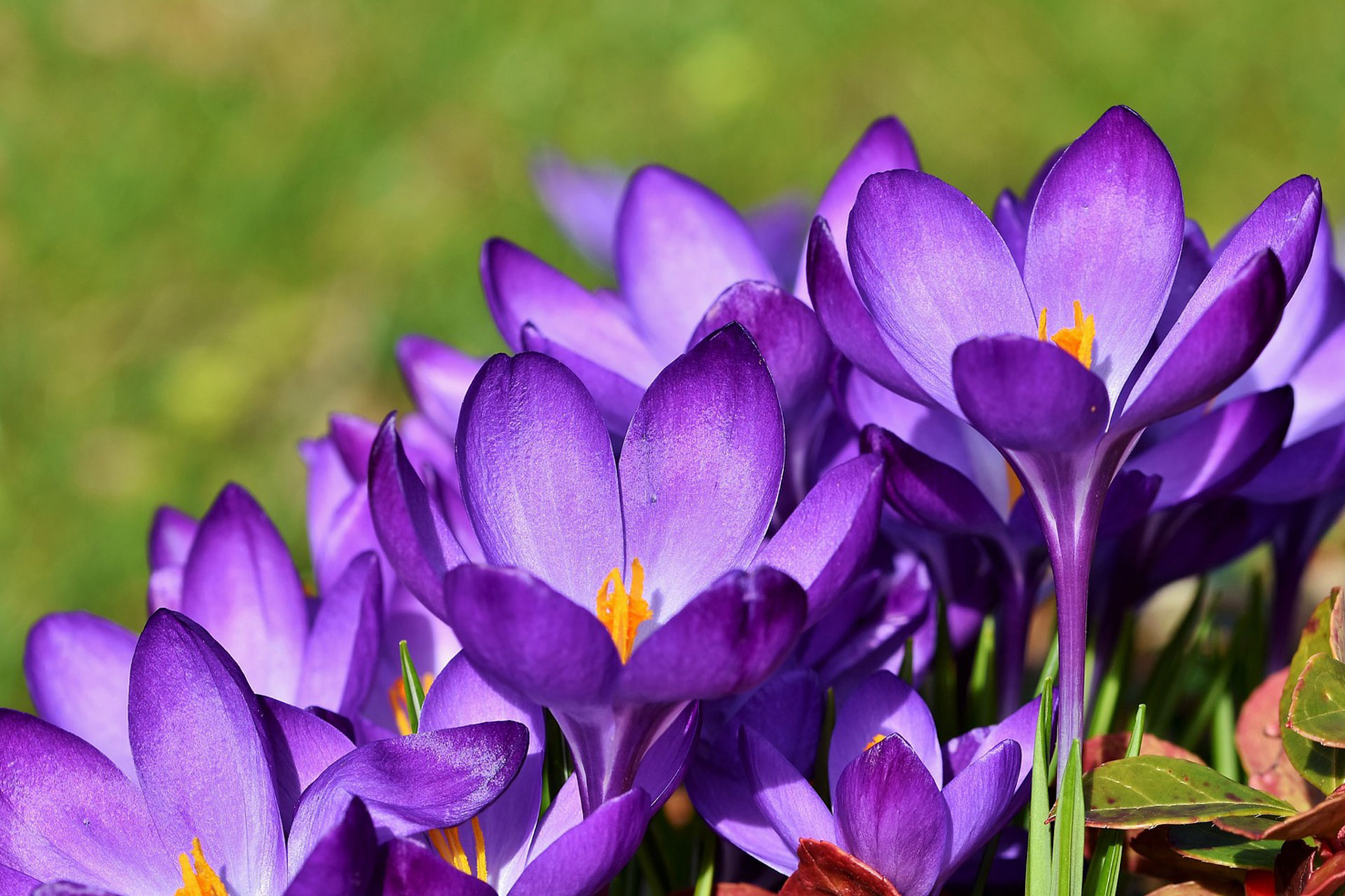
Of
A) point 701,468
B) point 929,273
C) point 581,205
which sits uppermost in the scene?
point 581,205

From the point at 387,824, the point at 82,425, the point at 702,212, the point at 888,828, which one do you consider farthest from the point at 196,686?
the point at 82,425

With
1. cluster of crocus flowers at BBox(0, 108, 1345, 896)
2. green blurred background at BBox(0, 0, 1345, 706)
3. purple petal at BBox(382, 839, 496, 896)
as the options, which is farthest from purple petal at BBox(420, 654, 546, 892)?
green blurred background at BBox(0, 0, 1345, 706)

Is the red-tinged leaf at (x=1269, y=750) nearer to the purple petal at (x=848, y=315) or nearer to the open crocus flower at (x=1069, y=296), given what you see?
the open crocus flower at (x=1069, y=296)

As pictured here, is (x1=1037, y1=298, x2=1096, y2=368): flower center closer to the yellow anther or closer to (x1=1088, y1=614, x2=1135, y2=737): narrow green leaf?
(x1=1088, y1=614, x2=1135, y2=737): narrow green leaf

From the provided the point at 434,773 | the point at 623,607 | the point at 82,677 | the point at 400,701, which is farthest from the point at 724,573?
the point at 82,677

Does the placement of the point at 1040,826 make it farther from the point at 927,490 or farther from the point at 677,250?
the point at 677,250

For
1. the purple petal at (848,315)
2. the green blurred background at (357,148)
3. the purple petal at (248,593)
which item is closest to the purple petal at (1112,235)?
the purple petal at (848,315)
